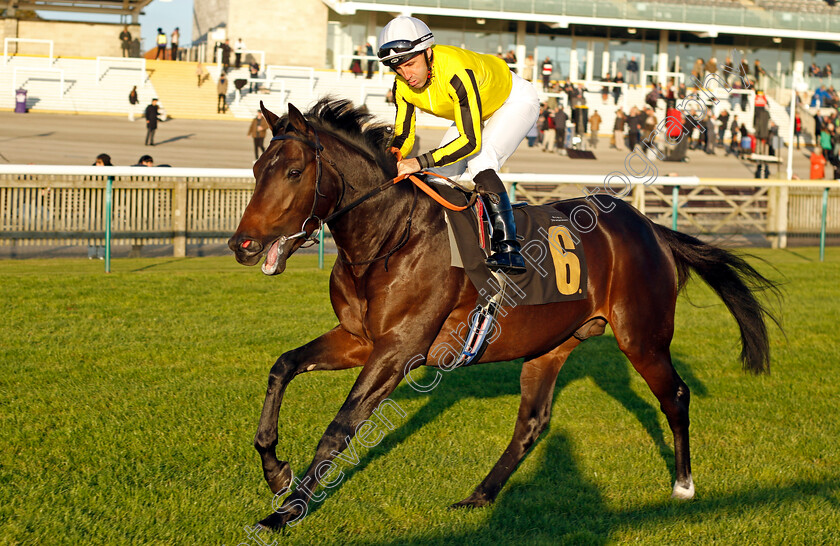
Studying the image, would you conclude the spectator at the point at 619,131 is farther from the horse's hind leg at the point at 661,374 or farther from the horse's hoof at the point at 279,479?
the horse's hoof at the point at 279,479

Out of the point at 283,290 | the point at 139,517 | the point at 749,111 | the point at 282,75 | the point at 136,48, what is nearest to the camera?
the point at 139,517

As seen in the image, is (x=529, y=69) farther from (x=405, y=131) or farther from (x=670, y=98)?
(x=405, y=131)

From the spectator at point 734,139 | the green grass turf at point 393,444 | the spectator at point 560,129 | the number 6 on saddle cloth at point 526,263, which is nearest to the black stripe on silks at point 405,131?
the number 6 on saddle cloth at point 526,263

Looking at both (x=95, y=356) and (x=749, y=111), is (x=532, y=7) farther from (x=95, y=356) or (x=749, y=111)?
(x=95, y=356)

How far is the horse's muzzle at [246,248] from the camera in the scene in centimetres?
345

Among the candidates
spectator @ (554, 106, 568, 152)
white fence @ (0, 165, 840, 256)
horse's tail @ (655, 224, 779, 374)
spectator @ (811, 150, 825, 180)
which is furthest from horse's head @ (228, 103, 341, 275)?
spectator @ (554, 106, 568, 152)

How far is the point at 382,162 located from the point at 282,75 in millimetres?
29309

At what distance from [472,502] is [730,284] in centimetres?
219

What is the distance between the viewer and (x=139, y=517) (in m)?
3.71

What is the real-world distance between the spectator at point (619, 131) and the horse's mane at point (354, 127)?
27571 mm

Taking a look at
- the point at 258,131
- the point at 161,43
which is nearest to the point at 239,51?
the point at 161,43

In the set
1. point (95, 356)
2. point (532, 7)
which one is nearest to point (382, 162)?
point (95, 356)

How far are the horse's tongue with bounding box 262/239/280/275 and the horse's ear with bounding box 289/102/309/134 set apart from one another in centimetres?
50

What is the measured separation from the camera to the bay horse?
144 inches
